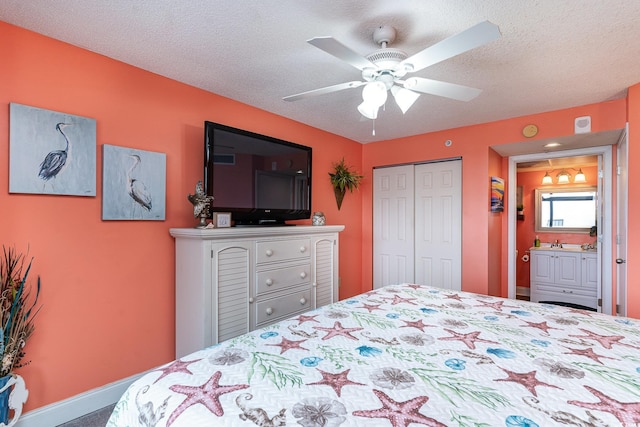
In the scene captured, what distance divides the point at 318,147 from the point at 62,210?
2602mm

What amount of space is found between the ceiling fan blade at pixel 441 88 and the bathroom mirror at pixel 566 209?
403 centimetres

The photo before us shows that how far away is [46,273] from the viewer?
1.92 m

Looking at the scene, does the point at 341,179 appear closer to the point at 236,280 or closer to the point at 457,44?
the point at 236,280

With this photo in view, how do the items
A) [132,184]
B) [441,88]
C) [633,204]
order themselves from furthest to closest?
[633,204] → [132,184] → [441,88]

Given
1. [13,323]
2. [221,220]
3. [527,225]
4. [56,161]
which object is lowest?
[13,323]

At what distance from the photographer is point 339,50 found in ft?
4.74

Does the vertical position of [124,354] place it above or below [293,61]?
below

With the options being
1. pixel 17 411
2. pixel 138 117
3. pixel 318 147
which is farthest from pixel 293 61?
pixel 17 411

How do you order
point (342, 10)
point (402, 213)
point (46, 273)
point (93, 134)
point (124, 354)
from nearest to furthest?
point (342, 10), point (46, 273), point (93, 134), point (124, 354), point (402, 213)

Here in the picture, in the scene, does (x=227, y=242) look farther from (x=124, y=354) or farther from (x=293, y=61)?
(x=293, y=61)

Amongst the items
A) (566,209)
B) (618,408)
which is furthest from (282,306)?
(566,209)

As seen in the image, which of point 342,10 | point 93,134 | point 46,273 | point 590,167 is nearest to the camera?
point 342,10

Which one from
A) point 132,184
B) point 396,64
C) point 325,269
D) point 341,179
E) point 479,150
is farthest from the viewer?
point 341,179

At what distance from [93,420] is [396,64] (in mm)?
2836
